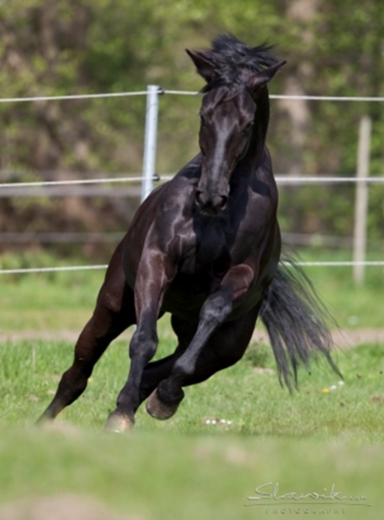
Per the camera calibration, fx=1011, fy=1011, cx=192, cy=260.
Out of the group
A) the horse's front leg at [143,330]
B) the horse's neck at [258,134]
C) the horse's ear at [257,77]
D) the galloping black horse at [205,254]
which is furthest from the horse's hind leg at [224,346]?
the horse's ear at [257,77]

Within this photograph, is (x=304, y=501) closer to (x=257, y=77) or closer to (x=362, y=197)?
(x=257, y=77)

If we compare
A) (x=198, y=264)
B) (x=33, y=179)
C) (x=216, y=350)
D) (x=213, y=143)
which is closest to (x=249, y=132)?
(x=213, y=143)

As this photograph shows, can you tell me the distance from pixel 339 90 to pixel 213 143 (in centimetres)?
1490

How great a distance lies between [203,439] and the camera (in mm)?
4273

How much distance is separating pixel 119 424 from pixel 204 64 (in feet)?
6.13

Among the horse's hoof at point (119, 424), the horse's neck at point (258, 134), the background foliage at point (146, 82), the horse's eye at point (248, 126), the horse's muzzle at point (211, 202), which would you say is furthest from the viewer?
the background foliage at point (146, 82)

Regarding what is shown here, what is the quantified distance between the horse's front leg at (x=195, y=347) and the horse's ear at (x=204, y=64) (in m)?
1.04

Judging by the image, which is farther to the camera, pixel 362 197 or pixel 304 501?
pixel 362 197

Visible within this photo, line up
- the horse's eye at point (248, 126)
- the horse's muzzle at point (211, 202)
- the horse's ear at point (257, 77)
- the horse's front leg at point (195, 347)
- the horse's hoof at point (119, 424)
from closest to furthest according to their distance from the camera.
Result: the horse's hoof at point (119, 424)
the horse's muzzle at point (211, 202)
the horse's front leg at point (195, 347)
the horse's eye at point (248, 126)
the horse's ear at point (257, 77)

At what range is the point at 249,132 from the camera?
197 inches

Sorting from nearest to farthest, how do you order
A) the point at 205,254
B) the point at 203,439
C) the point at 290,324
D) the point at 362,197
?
the point at 203,439 → the point at 205,254 → the point at 290,324 → the point at 362,197

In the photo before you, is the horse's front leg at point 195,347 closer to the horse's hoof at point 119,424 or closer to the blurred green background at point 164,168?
the horse's hoof at point 119,424

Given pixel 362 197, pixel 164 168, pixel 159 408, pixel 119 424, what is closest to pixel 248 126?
pixel 159 408

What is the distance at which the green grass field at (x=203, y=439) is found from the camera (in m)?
3.25
